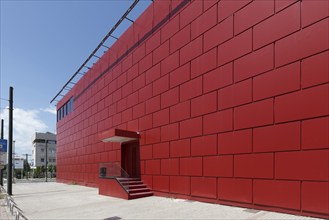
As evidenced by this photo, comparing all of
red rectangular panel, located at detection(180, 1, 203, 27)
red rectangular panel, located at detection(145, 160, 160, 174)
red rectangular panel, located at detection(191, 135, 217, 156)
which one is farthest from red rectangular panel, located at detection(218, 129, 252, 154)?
red rectangular panel, located at detection(180, 1, 203, 27)

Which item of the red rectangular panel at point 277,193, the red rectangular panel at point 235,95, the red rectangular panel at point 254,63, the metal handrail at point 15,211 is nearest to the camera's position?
the red rectangular panel at point 277,193

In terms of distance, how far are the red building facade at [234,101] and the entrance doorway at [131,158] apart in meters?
0.72

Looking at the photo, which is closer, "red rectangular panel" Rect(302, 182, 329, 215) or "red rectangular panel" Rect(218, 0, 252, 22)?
"red rectangular panel" Rect(302, 182, 329, 215)

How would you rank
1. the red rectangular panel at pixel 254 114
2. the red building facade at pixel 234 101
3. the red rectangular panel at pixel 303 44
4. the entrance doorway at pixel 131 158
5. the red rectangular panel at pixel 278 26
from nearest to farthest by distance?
the red rectangular panel at pixel 303 44 → the red building facade at pixel 234 101 → the red rectangular panel at pixel 278 26 → the red rectangular panel at pixel 254 114 → the entrance doorway at pixel 131 158

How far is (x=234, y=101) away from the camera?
11.7m

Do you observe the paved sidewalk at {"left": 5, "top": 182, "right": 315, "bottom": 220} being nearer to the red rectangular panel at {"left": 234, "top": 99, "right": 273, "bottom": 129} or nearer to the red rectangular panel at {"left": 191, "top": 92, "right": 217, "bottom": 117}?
the red rectangular panel at {"left": 234, "top": 99, "right": 273, "bottom": 129}

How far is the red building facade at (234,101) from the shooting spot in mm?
9008

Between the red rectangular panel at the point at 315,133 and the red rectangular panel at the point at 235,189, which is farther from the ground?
the red rectangular panel at the point at 315,133

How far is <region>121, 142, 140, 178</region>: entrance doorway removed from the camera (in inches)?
762

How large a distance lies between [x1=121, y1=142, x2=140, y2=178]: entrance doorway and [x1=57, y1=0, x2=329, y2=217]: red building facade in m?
0.72

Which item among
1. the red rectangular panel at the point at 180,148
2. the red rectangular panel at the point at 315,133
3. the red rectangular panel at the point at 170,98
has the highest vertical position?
the red rectangular panel at the point at 170,98

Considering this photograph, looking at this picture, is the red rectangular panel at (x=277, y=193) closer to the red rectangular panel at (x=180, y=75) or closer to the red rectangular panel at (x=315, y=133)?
the red rectangular panel at (x=315, y=133)

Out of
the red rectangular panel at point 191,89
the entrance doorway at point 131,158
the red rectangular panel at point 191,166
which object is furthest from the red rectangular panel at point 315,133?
the entrance doorway at point 131,158

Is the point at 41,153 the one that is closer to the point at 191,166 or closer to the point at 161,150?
A: the point at 161,150
